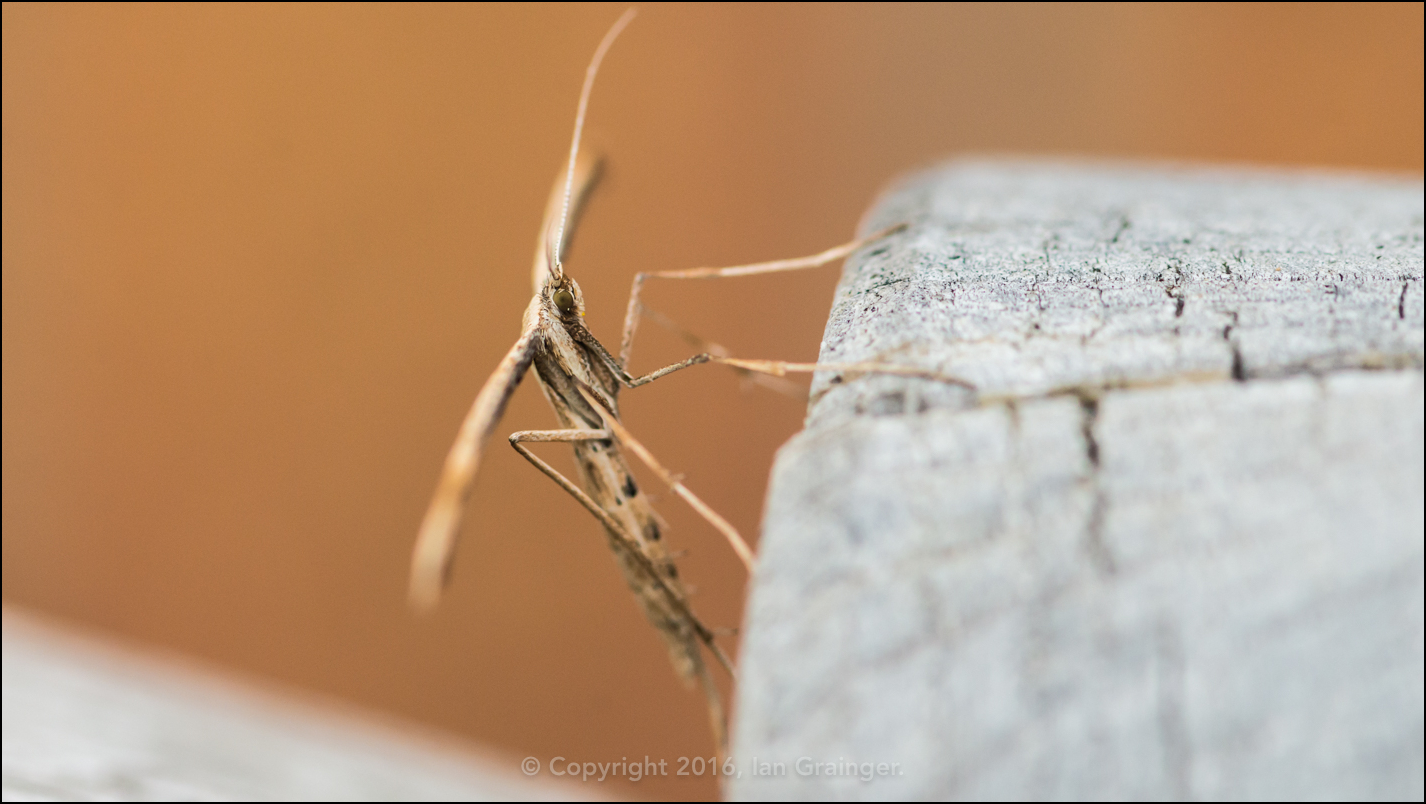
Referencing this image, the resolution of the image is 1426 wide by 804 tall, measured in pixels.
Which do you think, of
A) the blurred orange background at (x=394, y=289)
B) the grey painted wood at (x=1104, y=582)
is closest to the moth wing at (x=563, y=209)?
the grey painted wood at (x=1104, y=582)

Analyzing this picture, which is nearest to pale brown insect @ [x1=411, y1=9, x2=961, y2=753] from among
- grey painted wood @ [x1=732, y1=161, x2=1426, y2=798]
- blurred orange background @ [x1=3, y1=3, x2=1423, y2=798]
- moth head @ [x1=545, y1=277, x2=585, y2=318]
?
moth head @ [x1=545, y1=277, x2=585, y2=318]

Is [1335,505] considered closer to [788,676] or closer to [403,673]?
[788,676]

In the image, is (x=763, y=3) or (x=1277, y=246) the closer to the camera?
(x=1277, y=246)

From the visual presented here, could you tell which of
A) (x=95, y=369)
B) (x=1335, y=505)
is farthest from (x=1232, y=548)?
(x=95, y=369)

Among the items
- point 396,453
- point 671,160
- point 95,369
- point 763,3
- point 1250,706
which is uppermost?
point 763,3

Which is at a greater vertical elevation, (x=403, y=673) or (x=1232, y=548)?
(x=403, y=673)

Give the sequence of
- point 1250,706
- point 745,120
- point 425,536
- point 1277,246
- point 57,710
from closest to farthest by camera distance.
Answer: point 1250,706
point 425,536
point 1277,246
point 57,710
point 745,120

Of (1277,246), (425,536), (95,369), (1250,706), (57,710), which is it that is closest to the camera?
(1250,706)

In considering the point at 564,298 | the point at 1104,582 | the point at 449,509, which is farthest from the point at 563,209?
the point at 1104,582
